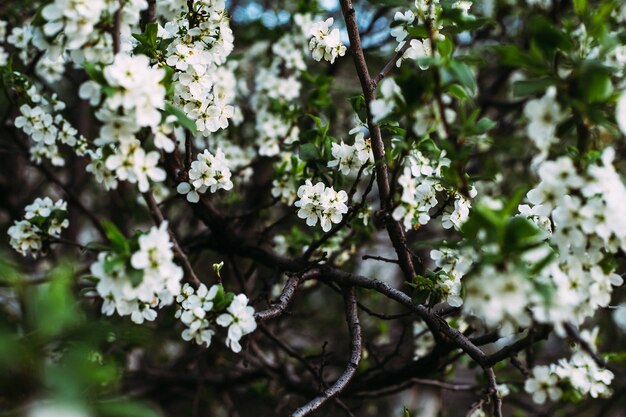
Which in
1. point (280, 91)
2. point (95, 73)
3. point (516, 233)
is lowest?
point (516, 233)

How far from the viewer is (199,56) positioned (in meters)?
2.14

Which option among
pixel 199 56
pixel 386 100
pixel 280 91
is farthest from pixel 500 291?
pixel 280 91

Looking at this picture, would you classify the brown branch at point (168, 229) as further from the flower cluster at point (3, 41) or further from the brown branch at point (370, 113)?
the flower cluster at point (3, 41)

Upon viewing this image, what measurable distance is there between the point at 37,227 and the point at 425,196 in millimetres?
1542

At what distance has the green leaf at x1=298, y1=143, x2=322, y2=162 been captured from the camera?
240 cm

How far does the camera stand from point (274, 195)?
282 centimetres

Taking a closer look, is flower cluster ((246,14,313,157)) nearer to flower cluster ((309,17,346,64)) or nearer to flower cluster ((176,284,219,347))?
flower cluster ((309,17,346,64))

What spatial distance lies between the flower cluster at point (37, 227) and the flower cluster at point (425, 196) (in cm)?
143

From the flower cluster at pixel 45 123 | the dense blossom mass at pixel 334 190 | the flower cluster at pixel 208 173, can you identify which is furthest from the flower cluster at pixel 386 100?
the flower cluster at pixel 45 123

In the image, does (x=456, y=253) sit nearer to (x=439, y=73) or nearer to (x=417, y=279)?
(x=417, y=279)

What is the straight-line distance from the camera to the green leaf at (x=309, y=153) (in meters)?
2.40

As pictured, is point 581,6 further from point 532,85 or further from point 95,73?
point 95,73

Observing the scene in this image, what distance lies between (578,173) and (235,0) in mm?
3672

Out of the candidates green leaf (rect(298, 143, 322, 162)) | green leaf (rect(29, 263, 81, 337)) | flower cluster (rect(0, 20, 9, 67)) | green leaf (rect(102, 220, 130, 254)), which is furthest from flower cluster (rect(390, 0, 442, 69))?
flower cluster (rect(0, 20, 9, 67))
